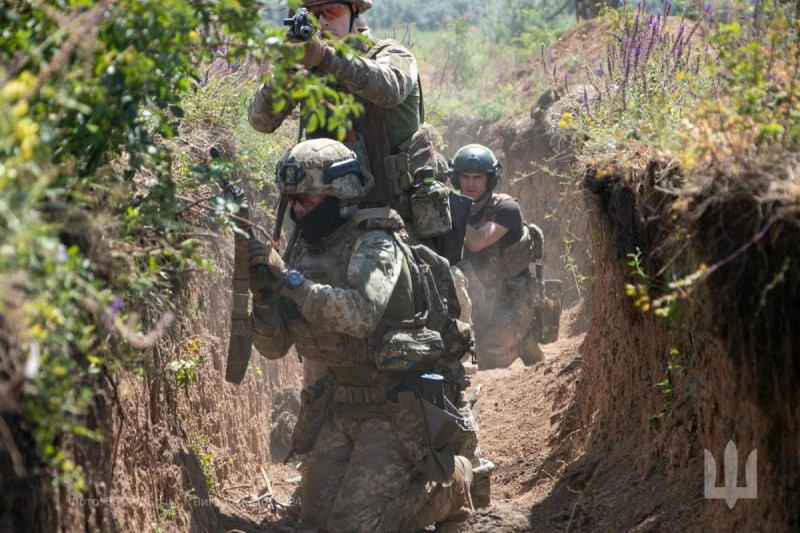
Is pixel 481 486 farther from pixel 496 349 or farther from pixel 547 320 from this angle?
pixel 547 320

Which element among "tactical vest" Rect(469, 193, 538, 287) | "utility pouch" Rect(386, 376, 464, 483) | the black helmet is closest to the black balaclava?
"utility pouch" Rect(386, 376, 464, 483)

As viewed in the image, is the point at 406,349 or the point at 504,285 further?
the point at 504,285

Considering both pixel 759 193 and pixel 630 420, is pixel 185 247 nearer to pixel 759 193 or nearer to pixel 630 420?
pixel 759 193

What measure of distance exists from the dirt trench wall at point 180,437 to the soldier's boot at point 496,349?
3.28 meters

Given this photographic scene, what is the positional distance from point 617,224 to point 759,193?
1740 mm

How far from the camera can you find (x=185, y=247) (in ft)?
13.0

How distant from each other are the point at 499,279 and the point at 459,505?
5.49 meters

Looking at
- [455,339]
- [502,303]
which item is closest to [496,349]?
[502,303]

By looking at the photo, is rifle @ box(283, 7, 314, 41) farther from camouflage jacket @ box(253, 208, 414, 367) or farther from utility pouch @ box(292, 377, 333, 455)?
utility pouch @ box(292, 377, 333, 455)

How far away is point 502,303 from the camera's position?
11.7 meters

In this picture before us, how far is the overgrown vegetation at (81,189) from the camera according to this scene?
9.38 ft

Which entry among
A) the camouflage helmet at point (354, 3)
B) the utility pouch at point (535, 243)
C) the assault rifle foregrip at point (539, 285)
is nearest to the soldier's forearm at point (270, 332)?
Result: the camouflage helmet at point (354, 3)

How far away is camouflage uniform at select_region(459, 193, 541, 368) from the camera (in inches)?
453

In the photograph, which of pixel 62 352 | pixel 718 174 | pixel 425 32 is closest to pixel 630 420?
pixel 718 174
